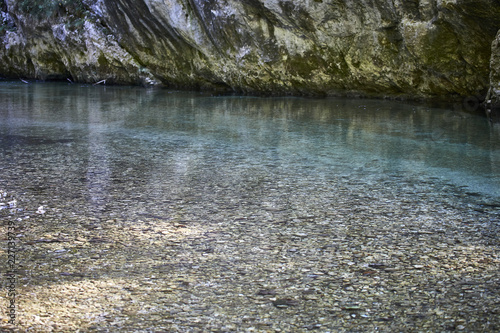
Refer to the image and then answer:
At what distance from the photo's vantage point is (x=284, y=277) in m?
2.98

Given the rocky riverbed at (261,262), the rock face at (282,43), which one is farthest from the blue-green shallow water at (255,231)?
the rock face at (282,43)

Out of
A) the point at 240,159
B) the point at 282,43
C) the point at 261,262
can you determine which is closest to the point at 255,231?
the point at 261,262

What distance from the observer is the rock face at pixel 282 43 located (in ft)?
38.8

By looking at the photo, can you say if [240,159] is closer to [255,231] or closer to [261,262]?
[255,231]

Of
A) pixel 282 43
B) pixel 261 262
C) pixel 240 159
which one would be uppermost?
pixel 282 43

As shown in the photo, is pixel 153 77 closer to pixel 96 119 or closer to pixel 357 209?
pixel 96 119

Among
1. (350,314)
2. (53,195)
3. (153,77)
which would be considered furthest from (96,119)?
(153,77)

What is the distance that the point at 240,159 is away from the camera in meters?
6.29

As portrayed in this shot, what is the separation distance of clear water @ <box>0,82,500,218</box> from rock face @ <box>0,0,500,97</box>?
1887 mm

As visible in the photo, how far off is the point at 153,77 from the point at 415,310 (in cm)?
2024

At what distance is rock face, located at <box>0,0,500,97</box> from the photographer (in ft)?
38.8

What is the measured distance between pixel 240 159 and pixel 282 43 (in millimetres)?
9926

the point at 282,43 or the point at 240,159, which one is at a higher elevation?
the point at 282,43

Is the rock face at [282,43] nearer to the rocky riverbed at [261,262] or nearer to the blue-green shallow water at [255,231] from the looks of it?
the blue-green shallow water at [255,231]
